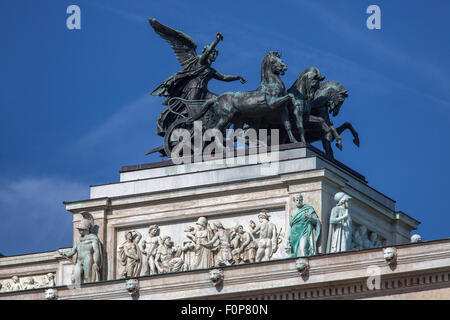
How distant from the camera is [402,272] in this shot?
6194cm

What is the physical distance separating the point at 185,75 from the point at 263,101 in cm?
381

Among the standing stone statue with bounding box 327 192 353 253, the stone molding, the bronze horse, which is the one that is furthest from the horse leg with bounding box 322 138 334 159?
the stone molding

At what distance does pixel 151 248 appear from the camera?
225ft

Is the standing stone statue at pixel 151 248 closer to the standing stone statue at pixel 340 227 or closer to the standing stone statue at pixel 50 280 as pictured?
the standing stone statue at pixel 50 280

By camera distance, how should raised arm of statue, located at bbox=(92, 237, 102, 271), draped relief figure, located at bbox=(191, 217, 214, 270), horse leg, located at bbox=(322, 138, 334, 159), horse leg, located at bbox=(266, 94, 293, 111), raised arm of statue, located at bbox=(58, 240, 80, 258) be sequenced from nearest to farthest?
draped relief figure, located at bbox=(191, 217, 214, 270)
raised arm of statue, located at bbox=(92, 237, 102, 271)
raised arm of statue, located at bbox=(58, 240, 80, 258)
horse leg, located at bbox=(266, 94, 293, 111)
horse leg, located at bbox=(322, 138, 334, 159)

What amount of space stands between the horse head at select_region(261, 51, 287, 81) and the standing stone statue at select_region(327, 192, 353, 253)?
5608 millimetres

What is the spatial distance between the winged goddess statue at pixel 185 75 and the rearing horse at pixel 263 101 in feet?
4.57

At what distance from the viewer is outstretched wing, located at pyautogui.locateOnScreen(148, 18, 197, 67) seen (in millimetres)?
72750

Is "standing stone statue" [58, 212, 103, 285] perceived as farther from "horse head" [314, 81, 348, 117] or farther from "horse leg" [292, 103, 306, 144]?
"horse head" [314, 81, 348, 117]

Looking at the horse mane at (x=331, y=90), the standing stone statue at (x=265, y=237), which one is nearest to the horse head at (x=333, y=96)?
the horse mane at (x=331, y=90)

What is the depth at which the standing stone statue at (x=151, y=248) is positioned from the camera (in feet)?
225

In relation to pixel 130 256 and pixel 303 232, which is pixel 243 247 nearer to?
pixel 303 232

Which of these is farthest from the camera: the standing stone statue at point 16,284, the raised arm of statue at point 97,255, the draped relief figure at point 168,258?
the standing stone statue at point 16,284
